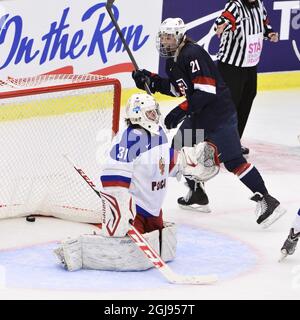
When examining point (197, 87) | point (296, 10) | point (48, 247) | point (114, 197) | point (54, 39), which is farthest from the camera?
Answer: point (296, 10)

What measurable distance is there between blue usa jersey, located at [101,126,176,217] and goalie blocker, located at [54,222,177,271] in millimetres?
161

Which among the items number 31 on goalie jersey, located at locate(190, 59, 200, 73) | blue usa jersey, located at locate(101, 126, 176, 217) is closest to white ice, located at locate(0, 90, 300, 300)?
blue usa jersey, located at locate(101, 126, 176, 217)

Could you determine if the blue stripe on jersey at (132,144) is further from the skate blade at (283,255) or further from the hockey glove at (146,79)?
the hockey glove at (146,79)

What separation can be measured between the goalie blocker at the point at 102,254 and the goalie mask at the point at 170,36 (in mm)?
1182

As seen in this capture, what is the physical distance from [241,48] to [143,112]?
2.70 m

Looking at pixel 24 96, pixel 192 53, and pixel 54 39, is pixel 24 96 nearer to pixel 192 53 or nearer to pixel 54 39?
pixel 192 53

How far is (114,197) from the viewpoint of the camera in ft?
17.6

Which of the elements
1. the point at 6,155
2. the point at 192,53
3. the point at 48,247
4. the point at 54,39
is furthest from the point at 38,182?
the point at 54,39

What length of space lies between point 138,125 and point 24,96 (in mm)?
979

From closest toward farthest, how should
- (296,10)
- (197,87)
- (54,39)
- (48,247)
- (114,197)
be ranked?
(114,197) < (48,247) < (197,87) < (54,39) < (296,10)

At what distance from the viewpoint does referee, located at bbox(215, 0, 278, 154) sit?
792 centimetres

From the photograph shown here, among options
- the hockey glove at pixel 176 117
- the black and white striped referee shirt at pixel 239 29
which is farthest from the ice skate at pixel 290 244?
the black and white striped referee shirt at pixel 239 29

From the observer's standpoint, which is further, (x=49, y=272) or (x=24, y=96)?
(x=24, y=96)

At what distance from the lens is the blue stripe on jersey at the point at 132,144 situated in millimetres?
5363
